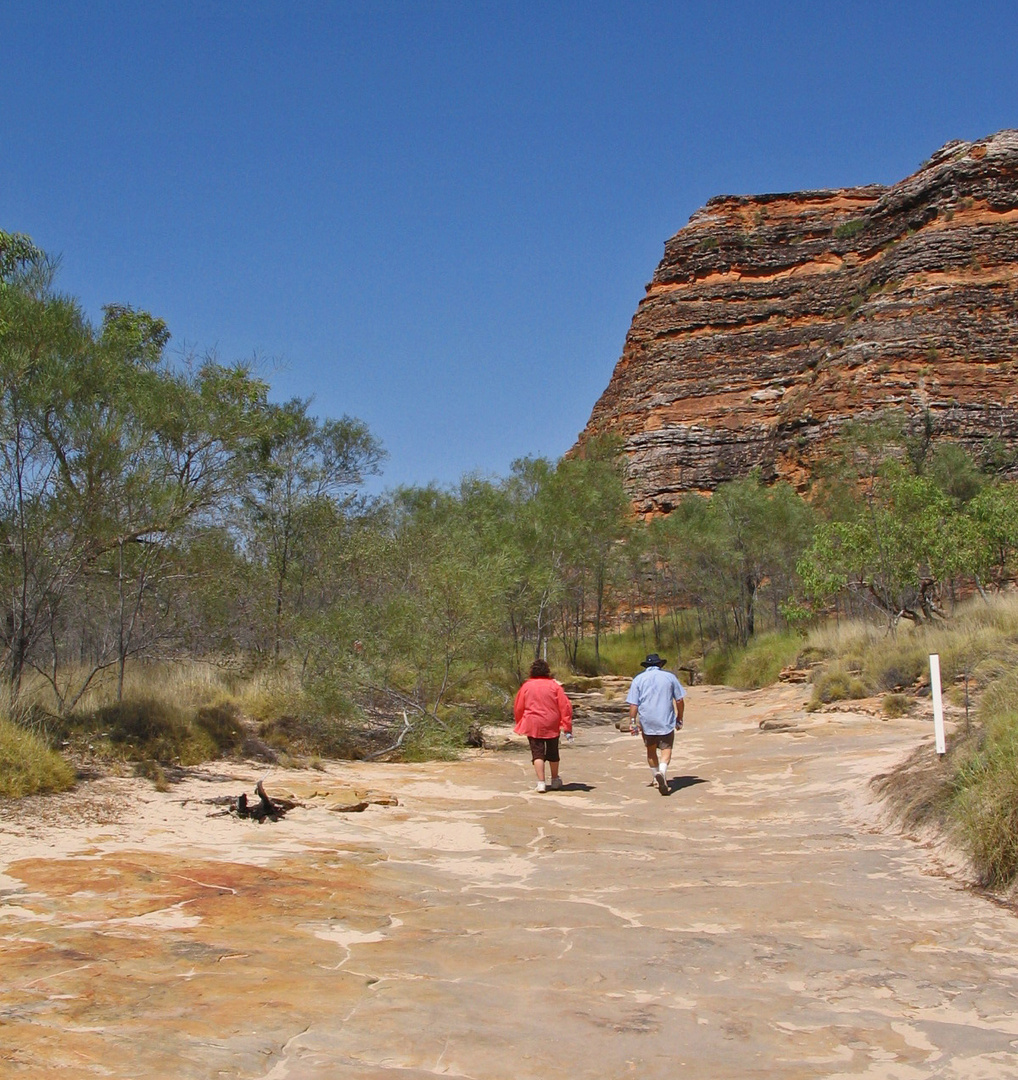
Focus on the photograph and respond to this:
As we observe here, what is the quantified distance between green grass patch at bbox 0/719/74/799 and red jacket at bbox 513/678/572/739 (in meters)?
4.69

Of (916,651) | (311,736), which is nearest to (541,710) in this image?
(311,736)

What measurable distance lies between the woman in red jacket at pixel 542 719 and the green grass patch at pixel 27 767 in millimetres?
4708

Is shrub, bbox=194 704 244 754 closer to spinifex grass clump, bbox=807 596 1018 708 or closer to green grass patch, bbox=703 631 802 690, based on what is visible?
spinifex grass clump, bbox=807 596 1018 708

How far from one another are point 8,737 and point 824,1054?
711 cm

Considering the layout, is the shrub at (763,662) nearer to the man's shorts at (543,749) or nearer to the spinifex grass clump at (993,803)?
the man's shorts at (543,749)

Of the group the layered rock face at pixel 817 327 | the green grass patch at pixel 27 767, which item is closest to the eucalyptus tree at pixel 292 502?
the green grass patch at pixel 27 767

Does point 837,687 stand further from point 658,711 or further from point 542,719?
point 542,719

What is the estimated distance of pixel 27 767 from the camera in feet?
26.8

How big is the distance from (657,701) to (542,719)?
1288mm

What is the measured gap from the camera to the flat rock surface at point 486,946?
3.48m

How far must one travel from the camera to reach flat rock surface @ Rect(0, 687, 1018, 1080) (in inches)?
137

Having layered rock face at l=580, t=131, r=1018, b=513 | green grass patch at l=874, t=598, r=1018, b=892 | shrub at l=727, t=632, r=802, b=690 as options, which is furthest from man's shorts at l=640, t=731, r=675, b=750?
layered rock face at l=580, t=131, r=1018, b=513

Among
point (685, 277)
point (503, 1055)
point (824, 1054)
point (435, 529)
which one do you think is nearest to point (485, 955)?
point (503, 1055)

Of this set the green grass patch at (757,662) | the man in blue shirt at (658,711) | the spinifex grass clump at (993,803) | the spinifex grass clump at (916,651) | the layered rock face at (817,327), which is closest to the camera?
the spinifex grass clump at (993,803)
